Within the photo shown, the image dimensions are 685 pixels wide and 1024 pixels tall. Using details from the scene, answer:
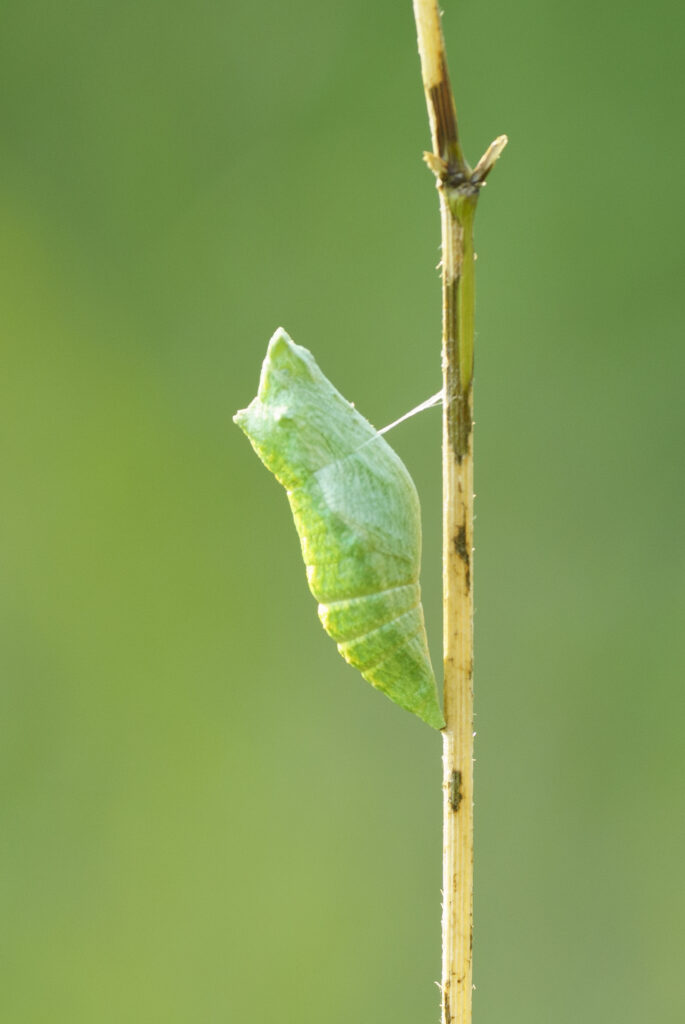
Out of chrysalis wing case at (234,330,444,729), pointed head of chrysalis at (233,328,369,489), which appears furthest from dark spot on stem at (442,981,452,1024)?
pointed head of chrysalis at (233,328,369,489)

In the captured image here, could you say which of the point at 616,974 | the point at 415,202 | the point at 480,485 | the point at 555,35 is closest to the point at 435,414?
the point at 480,485

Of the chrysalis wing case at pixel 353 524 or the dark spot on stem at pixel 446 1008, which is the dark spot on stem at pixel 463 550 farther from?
the dark spot on stem at pixel 446 1008

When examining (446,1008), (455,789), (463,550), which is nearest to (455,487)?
(463,550)

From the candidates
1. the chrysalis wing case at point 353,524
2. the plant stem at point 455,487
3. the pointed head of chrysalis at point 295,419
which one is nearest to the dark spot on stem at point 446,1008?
the plant stem at point 455,487

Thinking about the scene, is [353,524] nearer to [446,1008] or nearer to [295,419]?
[295,419]

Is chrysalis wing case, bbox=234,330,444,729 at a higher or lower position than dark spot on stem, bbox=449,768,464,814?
higher

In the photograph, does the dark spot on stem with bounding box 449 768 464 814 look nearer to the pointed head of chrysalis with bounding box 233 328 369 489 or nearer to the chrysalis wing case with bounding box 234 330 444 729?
the chrysalis wing case with bounding box 234 330 444 729
